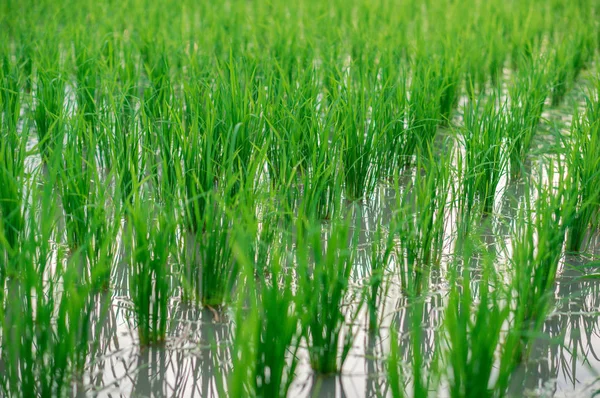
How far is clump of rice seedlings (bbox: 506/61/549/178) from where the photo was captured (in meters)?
2.73

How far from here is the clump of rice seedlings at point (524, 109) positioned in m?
2.73

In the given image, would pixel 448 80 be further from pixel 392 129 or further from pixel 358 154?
pixel 358 154

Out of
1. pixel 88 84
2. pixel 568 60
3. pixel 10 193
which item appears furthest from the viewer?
pixel 568 60

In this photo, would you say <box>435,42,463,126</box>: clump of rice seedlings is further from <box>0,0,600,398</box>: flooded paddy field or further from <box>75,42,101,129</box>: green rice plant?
<box>75,42,101,129</box>: green rice plant

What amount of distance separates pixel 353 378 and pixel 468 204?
33.8 inches

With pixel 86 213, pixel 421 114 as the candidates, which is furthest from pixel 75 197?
pixel 421 114

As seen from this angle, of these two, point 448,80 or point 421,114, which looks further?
point 448,80

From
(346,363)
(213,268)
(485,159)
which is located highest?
(485,159)

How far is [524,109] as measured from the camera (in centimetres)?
287

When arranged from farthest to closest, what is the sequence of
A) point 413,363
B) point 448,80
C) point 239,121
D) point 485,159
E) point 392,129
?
point 448,80 < point 392,129 < point 239,121 < point 485,159 < point 413,363

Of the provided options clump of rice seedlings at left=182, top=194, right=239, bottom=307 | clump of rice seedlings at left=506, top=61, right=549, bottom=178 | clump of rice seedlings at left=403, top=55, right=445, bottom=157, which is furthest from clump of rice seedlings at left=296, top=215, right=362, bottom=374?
clump of rice seedlings at left=403, top=55, right=445, bottom=157

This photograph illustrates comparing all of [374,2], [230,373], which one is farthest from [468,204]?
[374,2]

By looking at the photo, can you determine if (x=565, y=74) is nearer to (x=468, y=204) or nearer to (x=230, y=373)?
(x=468, y=204)


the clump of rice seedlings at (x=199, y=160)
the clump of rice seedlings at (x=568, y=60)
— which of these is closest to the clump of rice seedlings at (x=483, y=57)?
the clump of rice seedlings at (x=568, y=60)
